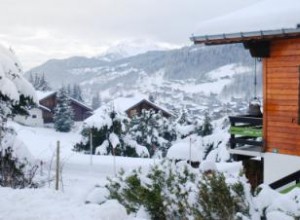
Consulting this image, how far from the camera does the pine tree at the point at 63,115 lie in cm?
6238

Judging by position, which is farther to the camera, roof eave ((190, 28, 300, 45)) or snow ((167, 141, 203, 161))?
snow ((167, 141, 203, 161))

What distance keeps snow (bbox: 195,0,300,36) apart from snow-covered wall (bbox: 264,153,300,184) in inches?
127

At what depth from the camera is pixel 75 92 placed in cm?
10319

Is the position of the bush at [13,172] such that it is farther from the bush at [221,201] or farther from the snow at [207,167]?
the bush at [221,201]

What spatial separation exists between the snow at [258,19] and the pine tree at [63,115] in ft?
170

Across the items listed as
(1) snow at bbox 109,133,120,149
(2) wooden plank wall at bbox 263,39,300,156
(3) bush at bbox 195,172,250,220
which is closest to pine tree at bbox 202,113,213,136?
(1) snow at bbox 109,133,120,149

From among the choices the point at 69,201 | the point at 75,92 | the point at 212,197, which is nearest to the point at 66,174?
the point at 69,201

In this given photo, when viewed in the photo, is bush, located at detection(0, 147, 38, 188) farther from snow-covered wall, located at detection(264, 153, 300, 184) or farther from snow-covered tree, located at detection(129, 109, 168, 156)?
snow-covered tree, located at detection(129, 109, 168, 156)

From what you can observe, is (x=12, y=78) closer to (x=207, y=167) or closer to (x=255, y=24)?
(x=255, y=24)

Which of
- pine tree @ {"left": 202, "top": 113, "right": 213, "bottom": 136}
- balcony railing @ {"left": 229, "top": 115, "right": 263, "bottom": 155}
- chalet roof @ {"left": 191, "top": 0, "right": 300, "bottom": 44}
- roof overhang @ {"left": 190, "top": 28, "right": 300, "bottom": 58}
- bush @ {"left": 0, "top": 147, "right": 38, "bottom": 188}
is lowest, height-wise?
bush @ {"left": 0, "top": 147, "right": 38, "bottom": 188}

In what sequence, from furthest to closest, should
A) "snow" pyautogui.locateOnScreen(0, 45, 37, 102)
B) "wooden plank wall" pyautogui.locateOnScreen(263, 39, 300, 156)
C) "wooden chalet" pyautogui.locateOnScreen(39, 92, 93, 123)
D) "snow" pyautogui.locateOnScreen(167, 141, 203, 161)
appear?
"wooden chalet" pyautogui.locateOnScreen(39, 92, 93, 123) < "snow" pyautogui.locateOnScreen(0, 45, 37, 102) < "wooden plank wall" pyautogui.locateOnScreen(263, 39, 300, 156) < "snow" pyautogui.locateOnScreen(167, 141, 203, 161)

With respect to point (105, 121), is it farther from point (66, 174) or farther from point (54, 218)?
point (54, 218)

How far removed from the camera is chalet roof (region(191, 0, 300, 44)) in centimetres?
1022

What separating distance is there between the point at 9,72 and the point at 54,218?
7.02 meters
